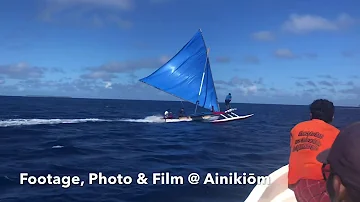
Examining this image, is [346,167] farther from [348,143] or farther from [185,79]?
[185,79]

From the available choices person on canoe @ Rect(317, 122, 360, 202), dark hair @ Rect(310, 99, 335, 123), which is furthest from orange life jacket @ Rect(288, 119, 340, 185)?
person on canoe @ Rect(317, 122, 360, 202)

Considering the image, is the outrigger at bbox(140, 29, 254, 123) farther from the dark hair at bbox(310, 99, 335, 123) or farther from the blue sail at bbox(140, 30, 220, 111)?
the dark hair at bbox(310, 99, 335, 123)

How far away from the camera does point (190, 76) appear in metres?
35.9

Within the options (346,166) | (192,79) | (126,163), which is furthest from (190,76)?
(346,166)

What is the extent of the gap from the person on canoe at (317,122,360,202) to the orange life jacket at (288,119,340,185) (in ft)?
7.79

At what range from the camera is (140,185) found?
35.0 feet

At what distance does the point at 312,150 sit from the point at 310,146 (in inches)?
2.3

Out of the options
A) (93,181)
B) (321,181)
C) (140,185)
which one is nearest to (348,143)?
(321,181)

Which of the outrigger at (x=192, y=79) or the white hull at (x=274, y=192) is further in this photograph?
the outrigger at (x=192, y=79)

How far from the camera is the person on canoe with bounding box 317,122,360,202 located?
5.40 feet

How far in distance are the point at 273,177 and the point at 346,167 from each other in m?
4.65

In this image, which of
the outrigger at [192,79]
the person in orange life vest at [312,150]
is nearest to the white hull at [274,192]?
the person in orange life vest at [312,150]

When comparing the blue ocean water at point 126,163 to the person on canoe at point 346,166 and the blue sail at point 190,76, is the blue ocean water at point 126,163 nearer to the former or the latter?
the person on canoe at point 346,166

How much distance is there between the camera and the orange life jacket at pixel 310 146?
405 centimetres
